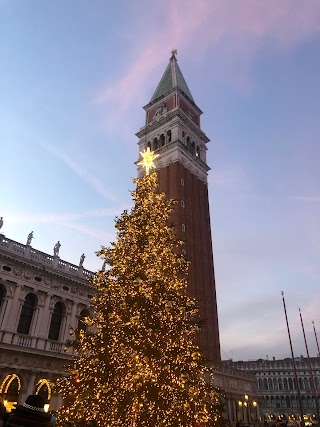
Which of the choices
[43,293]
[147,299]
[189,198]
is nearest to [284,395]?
[189,198]

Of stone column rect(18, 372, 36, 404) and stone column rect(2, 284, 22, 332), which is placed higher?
stone column rect(2, 284, 22, 332)

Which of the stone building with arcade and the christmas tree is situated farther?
the stone building with arcade

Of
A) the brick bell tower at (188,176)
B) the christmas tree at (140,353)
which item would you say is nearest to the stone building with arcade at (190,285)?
the brick bell tower at (188,176)

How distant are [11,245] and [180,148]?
27.3 m

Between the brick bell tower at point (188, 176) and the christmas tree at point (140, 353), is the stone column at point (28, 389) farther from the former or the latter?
the brick bell tower at point (188, 176)

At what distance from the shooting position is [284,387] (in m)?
85.6

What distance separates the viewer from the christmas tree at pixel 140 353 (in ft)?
42.5

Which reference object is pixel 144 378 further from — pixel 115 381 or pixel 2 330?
pixel 2 330

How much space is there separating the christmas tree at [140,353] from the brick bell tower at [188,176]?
74.9 feet

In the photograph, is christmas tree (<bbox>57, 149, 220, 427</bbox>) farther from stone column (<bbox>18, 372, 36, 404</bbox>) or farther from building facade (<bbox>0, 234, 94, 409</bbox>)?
stone column (<bbox>18, 372, 36, 404</bbox>)

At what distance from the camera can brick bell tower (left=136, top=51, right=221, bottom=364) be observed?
133 feet

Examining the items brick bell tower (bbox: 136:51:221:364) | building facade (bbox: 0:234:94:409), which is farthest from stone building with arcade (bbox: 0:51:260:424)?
brick bell tower (bbox: 136:51:221:364)

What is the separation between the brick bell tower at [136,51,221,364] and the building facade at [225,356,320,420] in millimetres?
49885

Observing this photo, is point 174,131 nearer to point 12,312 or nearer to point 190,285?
point 190,285
